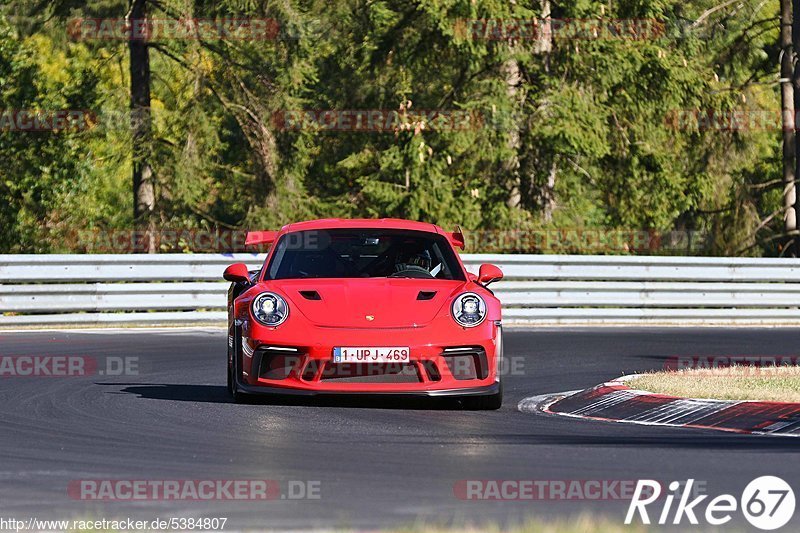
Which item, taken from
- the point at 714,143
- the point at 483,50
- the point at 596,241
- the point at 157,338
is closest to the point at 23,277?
the point at 157,338

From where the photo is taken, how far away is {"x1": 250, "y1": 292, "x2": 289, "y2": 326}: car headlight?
10.7 metres

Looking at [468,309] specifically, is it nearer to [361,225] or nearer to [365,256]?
[365,256]

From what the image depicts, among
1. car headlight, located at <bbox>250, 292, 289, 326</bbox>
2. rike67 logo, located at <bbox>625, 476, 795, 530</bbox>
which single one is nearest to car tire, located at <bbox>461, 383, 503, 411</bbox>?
car headlight, located at <bbox>250, 292, 289, 326</bbox>

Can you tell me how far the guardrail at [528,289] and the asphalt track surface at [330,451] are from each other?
6.81 metres

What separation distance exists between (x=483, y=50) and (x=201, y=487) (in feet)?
74.2

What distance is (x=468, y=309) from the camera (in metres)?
10.8

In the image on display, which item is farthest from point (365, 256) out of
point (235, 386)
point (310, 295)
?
point (235, 386)

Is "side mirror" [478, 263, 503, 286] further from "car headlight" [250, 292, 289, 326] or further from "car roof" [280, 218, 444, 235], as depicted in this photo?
"car headlight" [250, 292, 289, 326]

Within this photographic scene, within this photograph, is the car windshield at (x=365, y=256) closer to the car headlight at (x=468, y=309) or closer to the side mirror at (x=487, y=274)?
the side mirror at (x=487, y=274)

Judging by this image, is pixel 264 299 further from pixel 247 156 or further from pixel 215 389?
pixel 247 156

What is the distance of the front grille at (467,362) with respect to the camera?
34.8 ft

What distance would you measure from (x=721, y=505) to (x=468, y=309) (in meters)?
4.18

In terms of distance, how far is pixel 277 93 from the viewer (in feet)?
104

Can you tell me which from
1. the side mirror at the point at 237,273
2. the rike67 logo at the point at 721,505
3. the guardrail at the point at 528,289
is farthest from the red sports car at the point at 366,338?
the guardrail at the point at 528,289
